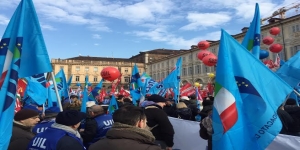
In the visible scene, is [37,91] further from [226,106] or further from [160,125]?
[226,106]

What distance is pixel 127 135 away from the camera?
227cm

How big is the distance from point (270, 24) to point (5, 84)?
1389 inches

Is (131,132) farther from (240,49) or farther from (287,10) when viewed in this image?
(287,10)

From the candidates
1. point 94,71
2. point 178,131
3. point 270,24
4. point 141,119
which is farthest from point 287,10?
Result: point 141,119

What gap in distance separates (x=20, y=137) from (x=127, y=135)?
68.4 inches

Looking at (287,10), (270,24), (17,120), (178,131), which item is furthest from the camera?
(287,10)

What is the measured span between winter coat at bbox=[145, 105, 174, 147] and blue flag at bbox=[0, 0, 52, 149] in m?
1.77

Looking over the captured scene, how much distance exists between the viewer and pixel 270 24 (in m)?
32.9

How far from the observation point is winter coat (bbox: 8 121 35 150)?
10.1 ft

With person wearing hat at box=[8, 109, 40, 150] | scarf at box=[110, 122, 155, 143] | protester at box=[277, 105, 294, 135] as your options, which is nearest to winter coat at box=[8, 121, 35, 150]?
person wearing hat at box=[8, 109, 40, 150]

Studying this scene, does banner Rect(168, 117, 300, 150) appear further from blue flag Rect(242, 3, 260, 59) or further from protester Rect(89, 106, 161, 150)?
protester Rect(89, 106, 161, 150)

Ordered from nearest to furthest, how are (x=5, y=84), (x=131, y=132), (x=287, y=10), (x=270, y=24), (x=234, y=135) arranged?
(x=131, y=132) → (x=234, y=135) → (x=5, y=84) → (x=270, y=24) → (x=287, y=10)

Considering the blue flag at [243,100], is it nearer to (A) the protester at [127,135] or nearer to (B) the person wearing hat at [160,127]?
(A) the protester at [127,135]

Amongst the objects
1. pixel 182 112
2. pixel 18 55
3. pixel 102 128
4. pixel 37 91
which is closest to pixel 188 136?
pixel 182 112
